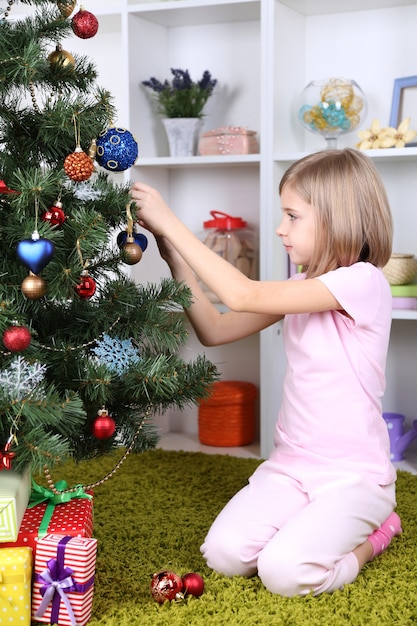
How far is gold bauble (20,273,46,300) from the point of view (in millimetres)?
1251

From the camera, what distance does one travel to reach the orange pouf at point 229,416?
98.0 inches

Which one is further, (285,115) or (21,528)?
(285,115)

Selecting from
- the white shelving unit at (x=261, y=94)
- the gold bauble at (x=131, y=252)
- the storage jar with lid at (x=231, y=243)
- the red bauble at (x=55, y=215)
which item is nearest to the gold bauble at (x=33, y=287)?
the red bauble at (x=55, y=215)

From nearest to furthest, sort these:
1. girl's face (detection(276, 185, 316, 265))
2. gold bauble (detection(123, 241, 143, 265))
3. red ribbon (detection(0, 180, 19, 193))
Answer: red ribbon (detection(0, 180, 19, 193)) → gold bauble (detection(123, 241, 143, 265)) → girl's face (detection(276, 185, 316, 265))

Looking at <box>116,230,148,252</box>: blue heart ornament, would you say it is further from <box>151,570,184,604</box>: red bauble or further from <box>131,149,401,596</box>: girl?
<box>151,570,184,604</box>: red bauble

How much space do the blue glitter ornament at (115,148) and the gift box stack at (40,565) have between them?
51 centimetres

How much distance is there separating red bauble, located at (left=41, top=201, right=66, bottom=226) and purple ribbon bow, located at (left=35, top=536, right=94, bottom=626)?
478 mm

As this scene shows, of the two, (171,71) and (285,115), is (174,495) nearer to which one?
(285,115)

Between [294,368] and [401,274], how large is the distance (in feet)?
2.37

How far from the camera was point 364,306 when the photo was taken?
1.59 meters

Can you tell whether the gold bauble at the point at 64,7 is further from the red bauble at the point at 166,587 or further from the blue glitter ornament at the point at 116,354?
the red bauble at the point at 166,587

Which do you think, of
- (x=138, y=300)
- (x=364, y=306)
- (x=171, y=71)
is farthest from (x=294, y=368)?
(x=171, y=71)

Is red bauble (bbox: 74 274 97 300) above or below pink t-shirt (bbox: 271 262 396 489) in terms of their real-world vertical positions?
above

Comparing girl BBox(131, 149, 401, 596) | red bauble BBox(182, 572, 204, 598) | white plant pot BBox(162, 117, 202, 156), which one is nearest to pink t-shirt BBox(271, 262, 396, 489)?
girl BBox(131, 149, 401, 596)
